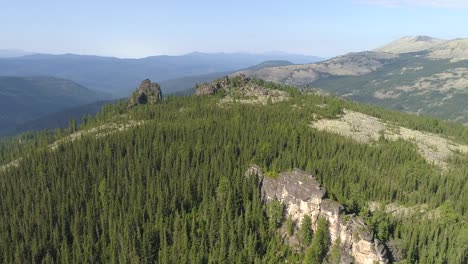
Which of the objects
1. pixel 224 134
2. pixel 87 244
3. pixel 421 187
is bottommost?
pixel 87 244

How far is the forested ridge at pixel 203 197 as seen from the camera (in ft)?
387

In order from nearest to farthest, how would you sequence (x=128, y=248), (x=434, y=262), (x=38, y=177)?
1. (x=434, y=262)
2. (x=128, y=248)
3. (x=38, y=177)

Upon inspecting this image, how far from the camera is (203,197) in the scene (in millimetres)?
144750

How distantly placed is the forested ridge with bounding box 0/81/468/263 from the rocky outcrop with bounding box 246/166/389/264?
5.01 metres

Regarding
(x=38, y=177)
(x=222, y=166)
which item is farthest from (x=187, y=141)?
(x=38, y=177)

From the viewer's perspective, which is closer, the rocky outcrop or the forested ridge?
the rocky outcrop

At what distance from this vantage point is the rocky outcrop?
104 meters

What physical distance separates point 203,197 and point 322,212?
5087 centimetres

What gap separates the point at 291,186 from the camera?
126 metres

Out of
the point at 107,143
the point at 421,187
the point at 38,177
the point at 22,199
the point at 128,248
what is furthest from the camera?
the point at 107,143

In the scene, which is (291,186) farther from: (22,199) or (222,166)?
(22,199)

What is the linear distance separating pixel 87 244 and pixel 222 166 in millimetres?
63475

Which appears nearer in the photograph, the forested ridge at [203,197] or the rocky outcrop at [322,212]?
the rocky outcrop at [322,212]

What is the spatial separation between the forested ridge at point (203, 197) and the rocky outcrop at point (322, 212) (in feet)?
16.4
